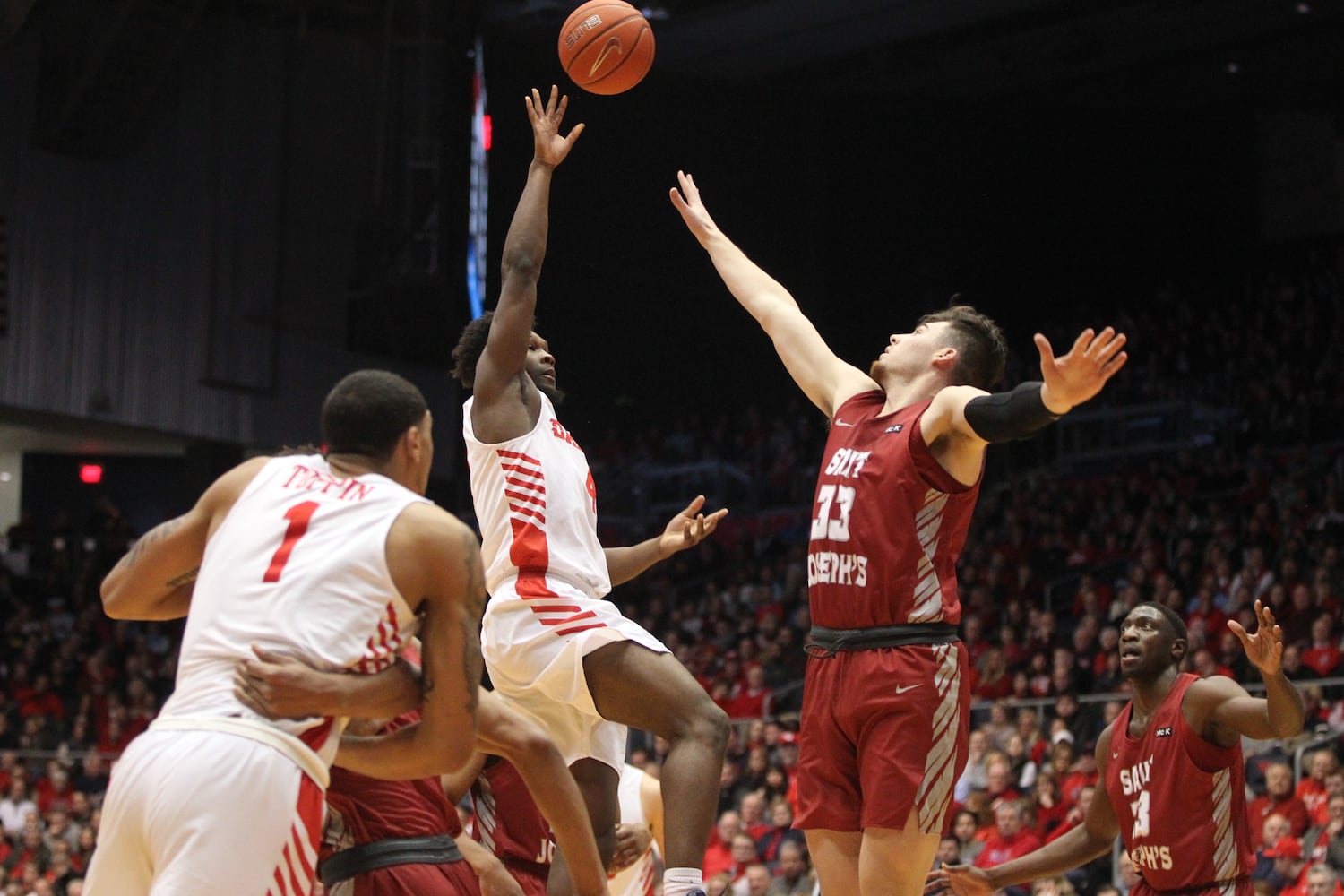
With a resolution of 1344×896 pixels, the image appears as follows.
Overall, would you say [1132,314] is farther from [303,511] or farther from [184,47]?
[303,511]

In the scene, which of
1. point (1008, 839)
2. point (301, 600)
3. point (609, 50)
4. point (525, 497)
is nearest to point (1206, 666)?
point (1008, 839)

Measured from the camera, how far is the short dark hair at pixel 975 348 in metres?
5.81

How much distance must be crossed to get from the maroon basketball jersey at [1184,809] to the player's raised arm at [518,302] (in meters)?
3.06

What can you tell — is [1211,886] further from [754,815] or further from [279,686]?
[754,815]

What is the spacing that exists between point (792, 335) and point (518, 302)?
3.66ft

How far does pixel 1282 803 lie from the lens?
11.0 metres

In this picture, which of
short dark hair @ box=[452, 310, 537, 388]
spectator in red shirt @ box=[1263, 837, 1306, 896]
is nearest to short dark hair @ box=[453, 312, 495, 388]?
short dark hair @ box=[452, 310, 537, 388]

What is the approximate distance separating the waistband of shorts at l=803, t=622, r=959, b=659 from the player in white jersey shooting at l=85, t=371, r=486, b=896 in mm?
1756

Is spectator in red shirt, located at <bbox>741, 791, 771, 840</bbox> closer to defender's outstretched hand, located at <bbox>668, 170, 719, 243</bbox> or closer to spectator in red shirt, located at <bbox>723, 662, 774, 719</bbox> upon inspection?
spectator in red shirt, located at <bbox>723, 662, 774, 719</bbox>

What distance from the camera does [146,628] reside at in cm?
2500

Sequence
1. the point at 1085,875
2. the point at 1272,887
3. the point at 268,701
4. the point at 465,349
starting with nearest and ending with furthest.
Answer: the point at 268,701
the point at 465,349
the point at 1272,887
the point at 1085,875

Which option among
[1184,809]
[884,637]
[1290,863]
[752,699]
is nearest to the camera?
[884,637]

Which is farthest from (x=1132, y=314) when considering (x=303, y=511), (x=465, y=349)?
(x=303, y=511)

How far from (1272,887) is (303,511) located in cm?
830
